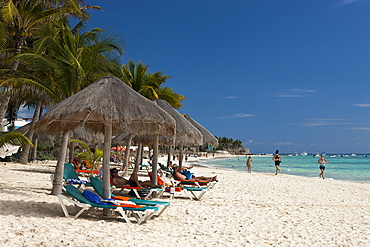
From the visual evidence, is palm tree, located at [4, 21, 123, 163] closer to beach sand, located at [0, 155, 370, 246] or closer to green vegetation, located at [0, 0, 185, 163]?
green vegetation, located at [0, 0, 185, 163]

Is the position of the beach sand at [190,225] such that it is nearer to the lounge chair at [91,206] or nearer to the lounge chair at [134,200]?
the lounge chair at [91,206]

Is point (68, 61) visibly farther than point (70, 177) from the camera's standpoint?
No

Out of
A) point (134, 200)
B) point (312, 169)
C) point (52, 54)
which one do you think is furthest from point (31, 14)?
point (312, 169)

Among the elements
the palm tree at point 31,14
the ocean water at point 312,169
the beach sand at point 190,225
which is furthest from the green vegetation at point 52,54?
the ocean water at point 312,169

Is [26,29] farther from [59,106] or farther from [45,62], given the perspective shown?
[59,106]

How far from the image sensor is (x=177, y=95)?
24156mm

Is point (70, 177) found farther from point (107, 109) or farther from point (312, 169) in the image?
point (312, 169)

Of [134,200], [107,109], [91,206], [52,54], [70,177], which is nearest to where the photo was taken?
[91,206]

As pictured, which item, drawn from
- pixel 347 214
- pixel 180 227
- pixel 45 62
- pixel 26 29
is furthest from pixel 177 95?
pixel 180 227

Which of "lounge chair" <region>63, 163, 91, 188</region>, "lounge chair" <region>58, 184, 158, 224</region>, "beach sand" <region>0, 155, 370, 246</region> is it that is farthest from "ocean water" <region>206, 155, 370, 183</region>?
"lounge chair" <region>58, 184, 158, 224</region>

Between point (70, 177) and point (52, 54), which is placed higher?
point (52, 54)

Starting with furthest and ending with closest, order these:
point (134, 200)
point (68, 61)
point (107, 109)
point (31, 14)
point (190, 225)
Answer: point (31, 14) < point (68, 61) < point (134, 200) < point (190, 225) < point (107, 109)

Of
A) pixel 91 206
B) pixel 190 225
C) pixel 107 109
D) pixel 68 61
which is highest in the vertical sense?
pixel 68 61

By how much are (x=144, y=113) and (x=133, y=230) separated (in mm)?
2035
